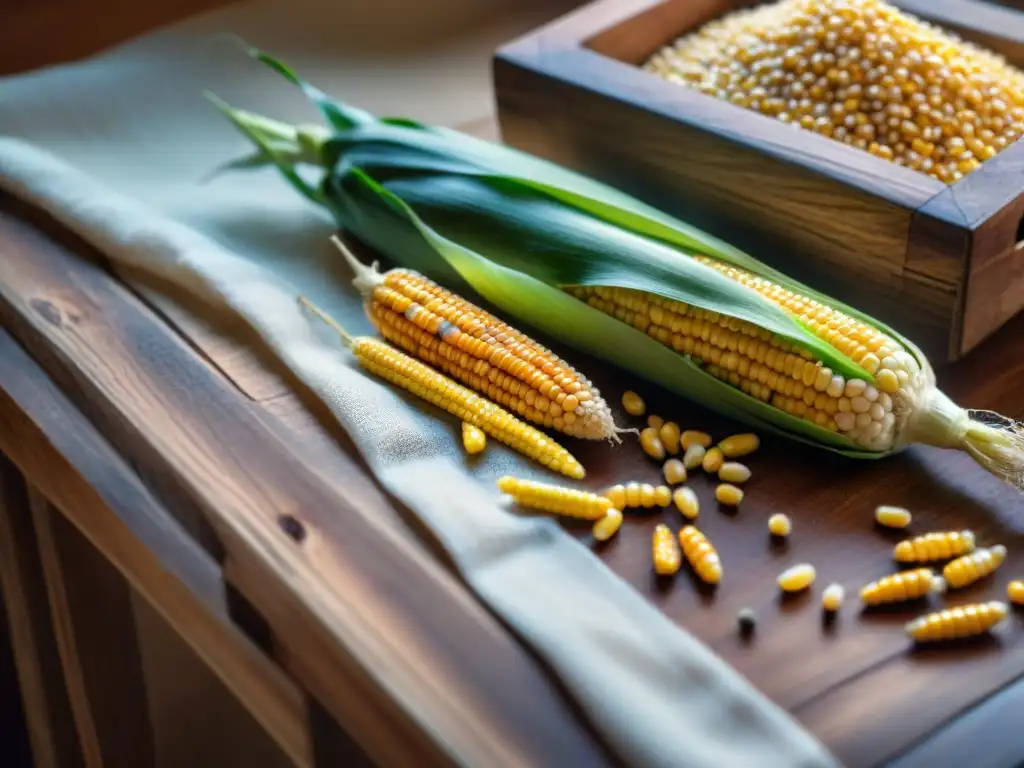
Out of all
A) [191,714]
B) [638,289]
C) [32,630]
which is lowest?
[191,714]

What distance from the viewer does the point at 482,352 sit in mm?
839

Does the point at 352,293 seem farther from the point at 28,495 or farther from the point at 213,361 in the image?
the point at 28,495

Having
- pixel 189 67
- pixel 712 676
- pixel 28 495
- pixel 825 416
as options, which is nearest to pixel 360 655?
pixel 712 676

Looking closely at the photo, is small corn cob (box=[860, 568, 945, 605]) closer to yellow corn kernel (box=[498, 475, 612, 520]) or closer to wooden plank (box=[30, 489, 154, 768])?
yellow corn kernel (box=[498, 475, 612, 520])

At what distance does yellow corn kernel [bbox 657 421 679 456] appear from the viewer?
2.66ft

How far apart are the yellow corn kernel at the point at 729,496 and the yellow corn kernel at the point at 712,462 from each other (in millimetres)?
23

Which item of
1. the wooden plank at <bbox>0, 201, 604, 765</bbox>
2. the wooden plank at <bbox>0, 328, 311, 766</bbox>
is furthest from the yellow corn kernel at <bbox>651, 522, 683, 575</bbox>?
the wooden plank at <bbox>0, 328, 311, 766</bbox>

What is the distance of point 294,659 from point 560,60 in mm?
563

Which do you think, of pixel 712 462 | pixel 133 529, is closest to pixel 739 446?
pixel 712 462

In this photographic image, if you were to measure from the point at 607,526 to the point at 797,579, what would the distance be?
0.39ft

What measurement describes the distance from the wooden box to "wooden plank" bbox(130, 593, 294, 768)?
668mm

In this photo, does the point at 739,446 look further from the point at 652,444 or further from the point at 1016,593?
the point at 1016,593

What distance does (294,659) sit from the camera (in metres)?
0.71

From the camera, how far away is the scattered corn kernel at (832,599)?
0.68 meters
